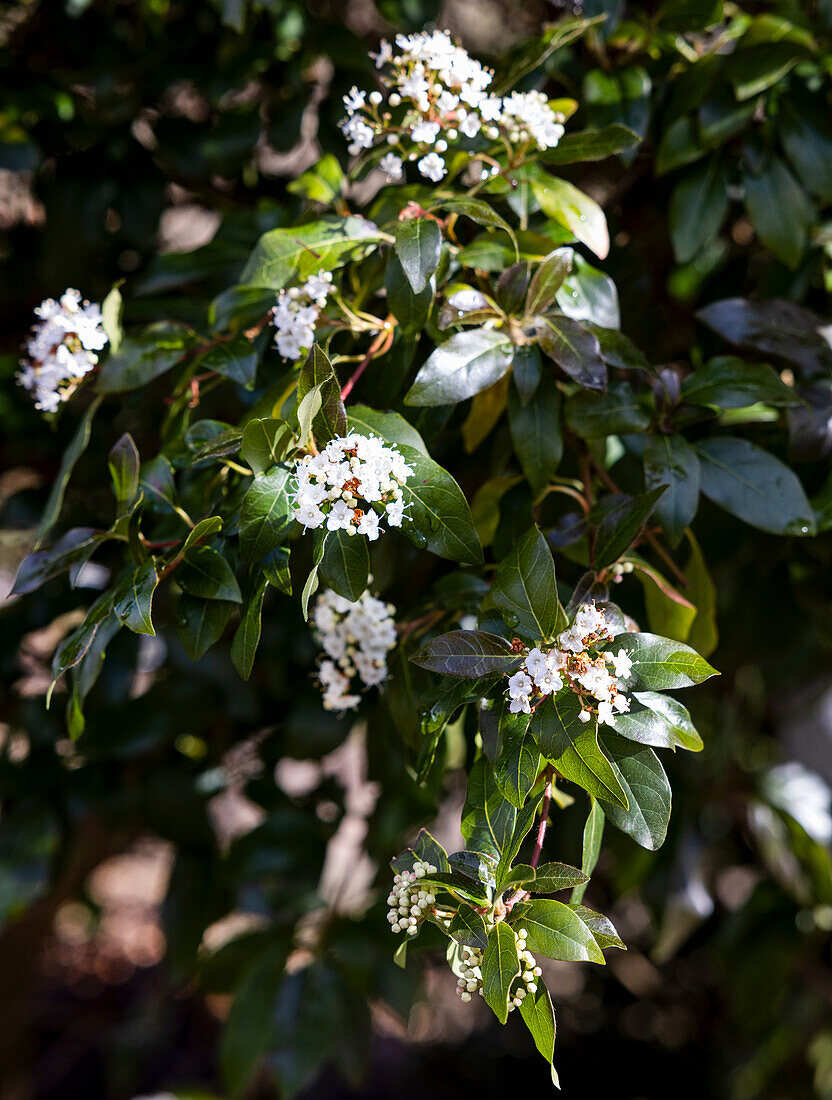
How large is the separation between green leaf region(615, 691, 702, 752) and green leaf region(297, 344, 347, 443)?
0.25m

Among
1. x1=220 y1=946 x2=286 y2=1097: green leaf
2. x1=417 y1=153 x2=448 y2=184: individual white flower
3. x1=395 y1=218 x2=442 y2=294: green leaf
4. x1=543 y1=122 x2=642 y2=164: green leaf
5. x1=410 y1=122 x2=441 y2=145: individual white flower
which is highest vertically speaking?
x1=410 y1=122 x2=441 y2=145: individual white flower

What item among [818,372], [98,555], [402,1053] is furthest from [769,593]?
[402,1053]

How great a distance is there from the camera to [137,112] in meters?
1.08

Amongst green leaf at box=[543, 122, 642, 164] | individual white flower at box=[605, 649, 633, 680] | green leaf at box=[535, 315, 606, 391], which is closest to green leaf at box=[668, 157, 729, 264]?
green leaf at box=[543, 122, 642, 164]

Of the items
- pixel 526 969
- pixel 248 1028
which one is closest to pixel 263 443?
pixel 526 969

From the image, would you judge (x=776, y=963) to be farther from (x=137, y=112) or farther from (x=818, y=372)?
(x=137, y=112)

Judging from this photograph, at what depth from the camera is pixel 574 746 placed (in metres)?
0.52

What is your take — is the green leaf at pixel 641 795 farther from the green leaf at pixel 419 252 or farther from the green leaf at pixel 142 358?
the green leaf at pixel 142 358

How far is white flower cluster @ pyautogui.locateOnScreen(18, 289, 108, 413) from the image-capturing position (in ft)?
2.43

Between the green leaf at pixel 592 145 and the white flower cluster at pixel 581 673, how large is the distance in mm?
392

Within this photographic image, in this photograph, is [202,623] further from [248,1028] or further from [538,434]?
[248,1028]

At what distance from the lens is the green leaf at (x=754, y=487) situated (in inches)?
27.4

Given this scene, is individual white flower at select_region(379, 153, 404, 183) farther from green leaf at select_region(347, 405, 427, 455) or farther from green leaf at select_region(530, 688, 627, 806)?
green leaf at select_region(530, 688, 627, 806)

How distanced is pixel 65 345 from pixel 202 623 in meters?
0.30
